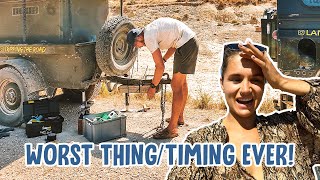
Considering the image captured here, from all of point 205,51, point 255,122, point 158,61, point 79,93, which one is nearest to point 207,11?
point 205,51

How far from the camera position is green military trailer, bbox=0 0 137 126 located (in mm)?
6117

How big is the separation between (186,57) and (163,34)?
0.46m

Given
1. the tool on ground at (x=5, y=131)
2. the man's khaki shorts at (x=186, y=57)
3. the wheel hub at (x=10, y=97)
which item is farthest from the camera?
the wheel hub at (x=10, y=97)

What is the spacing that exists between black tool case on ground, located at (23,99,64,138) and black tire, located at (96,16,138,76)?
0.94 metres

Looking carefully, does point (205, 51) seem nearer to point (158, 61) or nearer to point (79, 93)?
point (79, 93)

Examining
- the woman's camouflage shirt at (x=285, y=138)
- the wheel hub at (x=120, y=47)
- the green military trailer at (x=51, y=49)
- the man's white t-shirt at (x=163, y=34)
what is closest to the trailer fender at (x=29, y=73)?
the green military trailer at (x=51, y=49)

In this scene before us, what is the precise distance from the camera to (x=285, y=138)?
68.6 inches

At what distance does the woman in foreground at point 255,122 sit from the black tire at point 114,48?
445 centimetres

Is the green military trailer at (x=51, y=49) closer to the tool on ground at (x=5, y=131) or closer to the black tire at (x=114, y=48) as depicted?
the black tire at (x=114, y=48)

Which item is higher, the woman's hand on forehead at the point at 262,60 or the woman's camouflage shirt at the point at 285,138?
the woman's hand on forehead at the point at 262,60

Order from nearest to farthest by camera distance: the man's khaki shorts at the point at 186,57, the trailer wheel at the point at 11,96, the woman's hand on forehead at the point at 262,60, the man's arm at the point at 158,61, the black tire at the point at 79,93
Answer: the woman's hand on forehead at the point at 262,60
the man's arm at the point at 158,61
the man's khaki shorts at the point at 186,57
the trailer wheel at the point at 11,96
the black tire at the point at 79,93

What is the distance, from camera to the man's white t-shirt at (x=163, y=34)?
5.41m

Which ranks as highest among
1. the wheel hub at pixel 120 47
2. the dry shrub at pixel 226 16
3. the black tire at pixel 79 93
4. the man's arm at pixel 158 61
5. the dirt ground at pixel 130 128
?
the dry shrub at pixel 226 16

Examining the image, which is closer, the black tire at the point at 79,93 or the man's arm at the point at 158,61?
the man's arm at the point at 158,61
